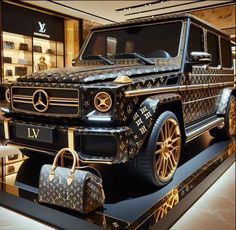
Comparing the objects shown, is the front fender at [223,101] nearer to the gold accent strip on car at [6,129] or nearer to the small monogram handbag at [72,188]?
the small monogram handbag at [72,188]

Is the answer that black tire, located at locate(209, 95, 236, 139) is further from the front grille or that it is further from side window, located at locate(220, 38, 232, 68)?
the front grille

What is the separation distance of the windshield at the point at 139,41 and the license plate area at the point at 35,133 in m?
1.07

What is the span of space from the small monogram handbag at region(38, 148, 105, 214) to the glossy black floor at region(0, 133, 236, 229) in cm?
6

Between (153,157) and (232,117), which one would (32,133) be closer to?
(153,157)

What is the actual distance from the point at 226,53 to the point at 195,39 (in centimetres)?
135

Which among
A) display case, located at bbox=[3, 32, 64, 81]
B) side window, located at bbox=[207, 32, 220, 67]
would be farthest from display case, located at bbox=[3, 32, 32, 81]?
side window, located at bbox=[207, 32, 220, 67]

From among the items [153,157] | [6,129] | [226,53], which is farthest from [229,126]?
[6,129]

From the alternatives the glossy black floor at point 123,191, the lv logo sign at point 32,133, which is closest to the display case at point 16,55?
the glossy black floor at point 123,191

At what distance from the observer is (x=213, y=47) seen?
3463mm

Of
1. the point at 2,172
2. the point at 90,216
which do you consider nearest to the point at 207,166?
the point at 90,216

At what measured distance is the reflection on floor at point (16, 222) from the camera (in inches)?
71.3

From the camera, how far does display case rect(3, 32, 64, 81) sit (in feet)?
19.7

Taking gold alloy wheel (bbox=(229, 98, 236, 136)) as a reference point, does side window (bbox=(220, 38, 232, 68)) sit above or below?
above

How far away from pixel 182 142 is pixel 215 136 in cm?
146
